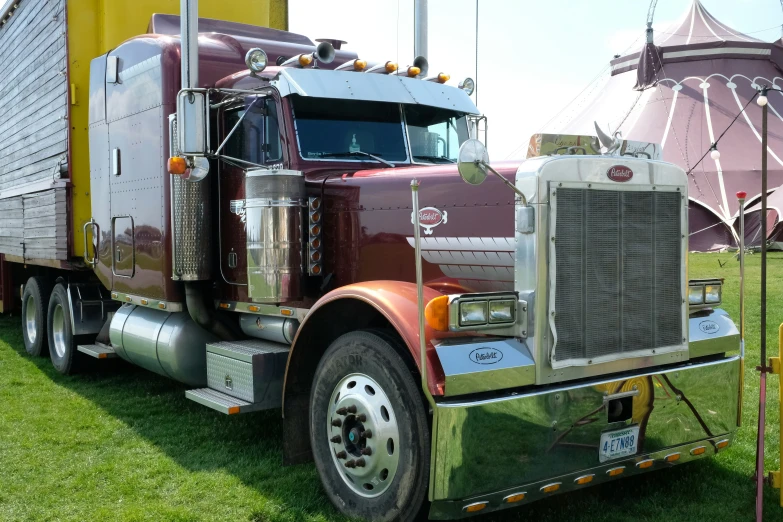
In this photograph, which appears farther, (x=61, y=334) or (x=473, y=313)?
(x=61, y=334)

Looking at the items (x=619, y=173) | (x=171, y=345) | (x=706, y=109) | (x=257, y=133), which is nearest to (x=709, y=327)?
(x=619, y=173)

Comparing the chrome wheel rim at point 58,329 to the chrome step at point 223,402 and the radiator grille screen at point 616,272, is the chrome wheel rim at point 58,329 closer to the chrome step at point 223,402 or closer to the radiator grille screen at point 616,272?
the chrome step at point 223,402

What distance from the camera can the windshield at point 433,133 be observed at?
574 centimetres

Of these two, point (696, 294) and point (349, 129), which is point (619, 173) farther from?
point (349, 129)

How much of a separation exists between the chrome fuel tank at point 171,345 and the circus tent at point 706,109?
2175cm

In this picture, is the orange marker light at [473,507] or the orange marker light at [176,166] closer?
the orange marker light at [473,507]

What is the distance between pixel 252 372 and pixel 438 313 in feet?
6.27

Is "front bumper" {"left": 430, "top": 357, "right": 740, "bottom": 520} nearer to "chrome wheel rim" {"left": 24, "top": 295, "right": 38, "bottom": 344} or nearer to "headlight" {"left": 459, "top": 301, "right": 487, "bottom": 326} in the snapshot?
"headlight" {"left": 459, "top": 301, "right": 487, "bottom": 326}

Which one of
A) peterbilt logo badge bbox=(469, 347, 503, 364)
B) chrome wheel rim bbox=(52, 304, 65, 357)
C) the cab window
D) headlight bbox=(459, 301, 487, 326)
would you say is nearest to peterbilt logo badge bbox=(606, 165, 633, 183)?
headlight bbox=(459, 301, 487, 326)

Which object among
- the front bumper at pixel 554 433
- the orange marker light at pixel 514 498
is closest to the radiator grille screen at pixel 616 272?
the front bumper at pixel 554 433

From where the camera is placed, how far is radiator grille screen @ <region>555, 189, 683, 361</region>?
387 cm

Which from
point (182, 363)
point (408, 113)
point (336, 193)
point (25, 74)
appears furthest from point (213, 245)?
point (25, 74)

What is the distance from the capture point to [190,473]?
16.8 ft

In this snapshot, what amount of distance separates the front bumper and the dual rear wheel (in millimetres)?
5637
